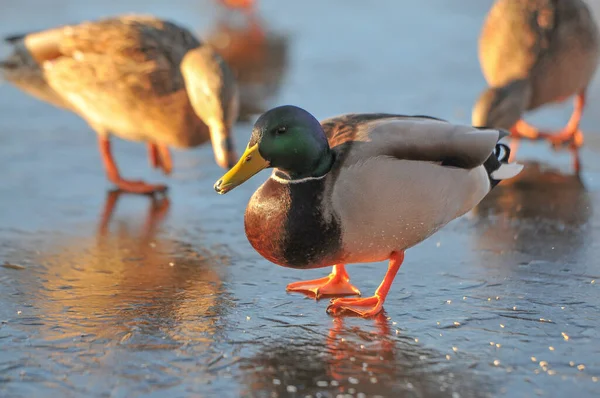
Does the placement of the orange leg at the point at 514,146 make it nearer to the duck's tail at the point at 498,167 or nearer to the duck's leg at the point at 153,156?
the duck's tail at the point at 498,167

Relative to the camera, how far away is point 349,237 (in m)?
3.61

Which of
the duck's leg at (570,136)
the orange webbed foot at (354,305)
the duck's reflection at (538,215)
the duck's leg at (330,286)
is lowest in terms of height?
the duck's leg at (570,136)

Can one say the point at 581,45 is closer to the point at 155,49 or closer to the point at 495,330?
the point at 155,49

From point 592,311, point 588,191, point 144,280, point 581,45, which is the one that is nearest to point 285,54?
point 581,45

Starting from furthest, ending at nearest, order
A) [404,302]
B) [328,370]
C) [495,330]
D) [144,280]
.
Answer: [144,280] → [404,302] → [495,330] → [328,370]

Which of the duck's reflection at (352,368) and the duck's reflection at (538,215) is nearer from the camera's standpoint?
the duck's reflection at (352,368)

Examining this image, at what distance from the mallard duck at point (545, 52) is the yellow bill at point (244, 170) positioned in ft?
10.7

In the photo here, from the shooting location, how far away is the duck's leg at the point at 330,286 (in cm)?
397

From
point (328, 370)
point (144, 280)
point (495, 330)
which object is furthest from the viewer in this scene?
point (144, 280)

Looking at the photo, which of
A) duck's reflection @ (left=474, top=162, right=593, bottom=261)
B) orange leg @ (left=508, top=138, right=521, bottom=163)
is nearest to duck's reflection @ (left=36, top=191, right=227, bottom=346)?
duck's reflection @ (left=474, top=162, right=593, bottom=261)

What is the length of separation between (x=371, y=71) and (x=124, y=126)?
289cm

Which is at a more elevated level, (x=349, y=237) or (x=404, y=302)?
(x=349, y=237)

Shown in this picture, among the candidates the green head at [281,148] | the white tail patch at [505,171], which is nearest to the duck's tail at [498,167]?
the white tail patch at [505,171]

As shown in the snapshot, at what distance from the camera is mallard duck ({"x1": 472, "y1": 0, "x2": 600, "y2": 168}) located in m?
6.58
